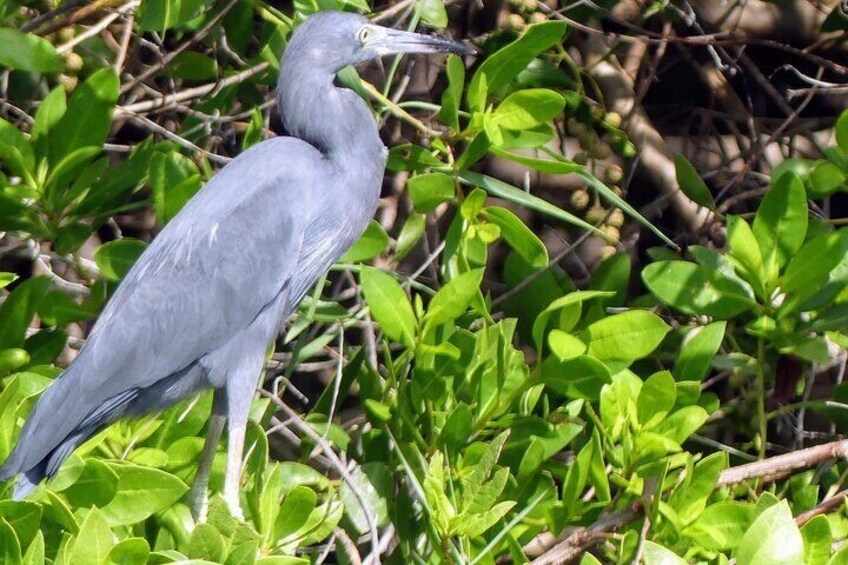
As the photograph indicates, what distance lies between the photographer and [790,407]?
237cm

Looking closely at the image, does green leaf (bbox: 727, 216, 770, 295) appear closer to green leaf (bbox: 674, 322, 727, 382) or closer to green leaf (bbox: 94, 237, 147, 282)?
green leaf (bbox: 674, 322, 727, 382)

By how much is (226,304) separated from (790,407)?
3.32 ft

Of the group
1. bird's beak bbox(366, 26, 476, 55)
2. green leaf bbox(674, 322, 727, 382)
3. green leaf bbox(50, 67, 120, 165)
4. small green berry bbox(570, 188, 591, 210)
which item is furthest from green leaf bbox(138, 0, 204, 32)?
green leaf bbox(674, 322, 727, 382)

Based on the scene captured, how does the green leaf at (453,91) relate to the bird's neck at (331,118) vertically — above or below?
above

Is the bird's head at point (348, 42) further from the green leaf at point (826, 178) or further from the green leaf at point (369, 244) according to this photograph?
the green leaf at point (826, 178)

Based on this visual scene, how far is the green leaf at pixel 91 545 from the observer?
1572 mm

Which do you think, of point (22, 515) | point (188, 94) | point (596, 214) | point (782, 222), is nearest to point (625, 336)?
point (782, 222)

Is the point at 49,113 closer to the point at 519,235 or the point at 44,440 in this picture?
the point at 44,440

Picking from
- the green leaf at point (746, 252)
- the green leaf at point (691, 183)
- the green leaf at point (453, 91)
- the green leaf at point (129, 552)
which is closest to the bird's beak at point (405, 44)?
the green leaf at point (453, 91)

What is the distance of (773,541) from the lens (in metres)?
1.78

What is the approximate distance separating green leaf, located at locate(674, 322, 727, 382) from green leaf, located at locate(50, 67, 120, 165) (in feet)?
3.41

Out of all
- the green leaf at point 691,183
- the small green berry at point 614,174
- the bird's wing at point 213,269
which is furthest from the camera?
the small green berry at point 614,174

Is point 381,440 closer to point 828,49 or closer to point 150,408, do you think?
point 150,408

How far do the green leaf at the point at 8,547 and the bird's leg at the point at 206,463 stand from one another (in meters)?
0.45
